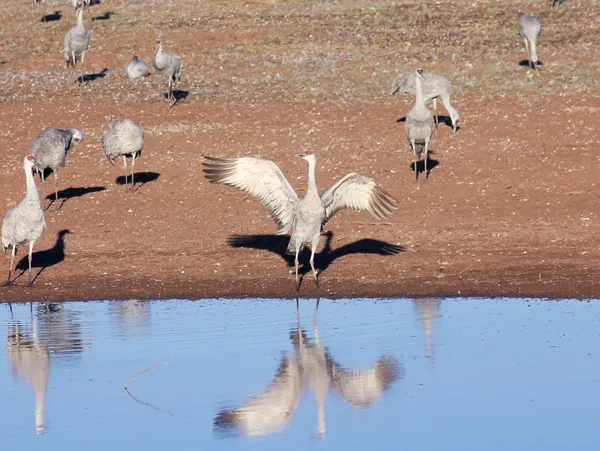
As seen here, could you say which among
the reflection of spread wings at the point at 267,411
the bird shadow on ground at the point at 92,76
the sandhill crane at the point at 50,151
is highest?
the bird shadow on ground at the point at 92,76

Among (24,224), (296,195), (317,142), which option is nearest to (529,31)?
(317,142)

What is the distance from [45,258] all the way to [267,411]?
7306mm

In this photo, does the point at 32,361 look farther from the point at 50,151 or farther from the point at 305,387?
the point at 50,151

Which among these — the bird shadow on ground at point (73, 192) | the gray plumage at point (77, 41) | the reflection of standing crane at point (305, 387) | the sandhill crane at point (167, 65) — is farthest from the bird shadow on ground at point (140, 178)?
the reflection of standing crane at point (305, 387)

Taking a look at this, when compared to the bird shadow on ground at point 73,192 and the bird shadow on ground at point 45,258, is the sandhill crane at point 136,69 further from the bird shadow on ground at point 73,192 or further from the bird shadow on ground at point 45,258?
the bird shadow on ground at point 45,258

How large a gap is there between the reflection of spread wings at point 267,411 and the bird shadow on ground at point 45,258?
229 inches

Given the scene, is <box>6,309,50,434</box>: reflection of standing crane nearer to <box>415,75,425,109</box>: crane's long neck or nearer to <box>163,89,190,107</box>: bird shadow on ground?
<box>415,75,425,109</box>: crane's long neck

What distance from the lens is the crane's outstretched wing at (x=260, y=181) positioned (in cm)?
1298

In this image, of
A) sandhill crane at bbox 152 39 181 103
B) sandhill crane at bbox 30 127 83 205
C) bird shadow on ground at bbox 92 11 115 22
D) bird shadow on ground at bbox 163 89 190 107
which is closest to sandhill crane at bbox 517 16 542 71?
bird shadow on ground at bbox 163 89 190 107

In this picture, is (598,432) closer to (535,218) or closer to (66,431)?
(66,431)

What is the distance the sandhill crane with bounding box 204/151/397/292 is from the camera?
13.0 m

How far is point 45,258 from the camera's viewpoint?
14977 mm

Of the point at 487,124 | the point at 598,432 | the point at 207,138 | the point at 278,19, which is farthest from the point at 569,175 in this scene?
the point at 278,19

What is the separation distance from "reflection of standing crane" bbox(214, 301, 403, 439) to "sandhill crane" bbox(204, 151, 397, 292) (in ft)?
8.98
